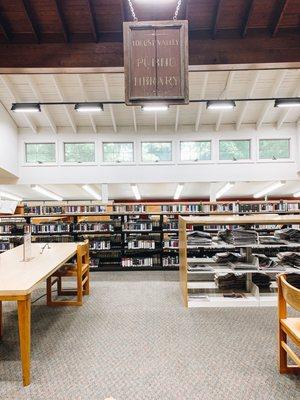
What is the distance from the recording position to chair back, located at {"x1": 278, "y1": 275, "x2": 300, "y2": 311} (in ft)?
7.11

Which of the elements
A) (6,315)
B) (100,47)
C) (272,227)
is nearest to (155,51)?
(100,47)

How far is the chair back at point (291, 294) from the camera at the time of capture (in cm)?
217

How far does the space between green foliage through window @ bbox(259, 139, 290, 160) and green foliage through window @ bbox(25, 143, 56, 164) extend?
7.12 metres

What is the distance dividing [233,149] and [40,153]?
21.6 feet

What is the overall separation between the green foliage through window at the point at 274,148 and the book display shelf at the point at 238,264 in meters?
6.41

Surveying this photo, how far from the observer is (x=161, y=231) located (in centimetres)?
705

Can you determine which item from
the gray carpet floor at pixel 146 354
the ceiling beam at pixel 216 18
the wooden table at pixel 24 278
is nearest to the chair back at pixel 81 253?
the wooden table at pixel 24 278

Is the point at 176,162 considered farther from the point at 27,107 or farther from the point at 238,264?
the point at 238,264

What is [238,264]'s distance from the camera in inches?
178

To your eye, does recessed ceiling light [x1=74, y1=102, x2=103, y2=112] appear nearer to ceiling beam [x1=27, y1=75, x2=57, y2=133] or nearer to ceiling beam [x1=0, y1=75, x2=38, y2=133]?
ceiling beam [x1=27, y1=75, x2=57, y2=133]

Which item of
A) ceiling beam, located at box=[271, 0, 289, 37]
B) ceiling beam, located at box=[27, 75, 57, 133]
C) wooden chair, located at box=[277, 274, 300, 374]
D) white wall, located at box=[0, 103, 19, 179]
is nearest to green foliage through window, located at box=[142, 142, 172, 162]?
ceiling beam, located at box=[27, 75, 57, 133]

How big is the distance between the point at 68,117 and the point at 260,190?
977 centimetres

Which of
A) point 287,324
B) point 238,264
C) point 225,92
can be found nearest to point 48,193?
point 225,92

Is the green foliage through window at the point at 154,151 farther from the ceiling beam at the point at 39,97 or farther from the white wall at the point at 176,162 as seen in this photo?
the ceiling beam at the point at 39,97
